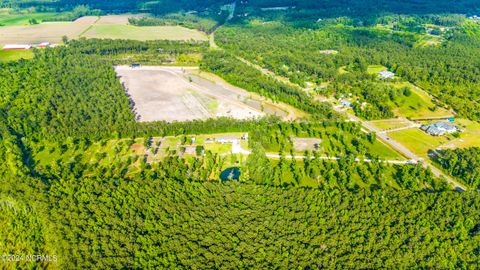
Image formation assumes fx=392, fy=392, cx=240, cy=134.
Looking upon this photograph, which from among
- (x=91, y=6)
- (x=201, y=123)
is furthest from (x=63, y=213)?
(x=91, y=6)

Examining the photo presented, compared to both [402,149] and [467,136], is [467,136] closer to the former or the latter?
[467,136]

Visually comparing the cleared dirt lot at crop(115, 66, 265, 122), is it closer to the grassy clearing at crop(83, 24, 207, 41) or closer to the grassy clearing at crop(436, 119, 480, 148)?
the grassy clearing at crop(83, 24, 207, 41)

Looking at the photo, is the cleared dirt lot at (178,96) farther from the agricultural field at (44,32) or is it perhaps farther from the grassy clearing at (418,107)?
the agricultural field at (44,32)

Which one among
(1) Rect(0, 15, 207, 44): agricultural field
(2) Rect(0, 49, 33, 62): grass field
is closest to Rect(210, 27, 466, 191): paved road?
(1) Rect(0, 15, 207, 44): agricultural field

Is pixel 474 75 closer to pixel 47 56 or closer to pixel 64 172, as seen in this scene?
pixel 64 172

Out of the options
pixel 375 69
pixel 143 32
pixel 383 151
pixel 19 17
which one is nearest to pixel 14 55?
pixel 143 32

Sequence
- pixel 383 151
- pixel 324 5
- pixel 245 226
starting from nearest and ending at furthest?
pixel 245 226
pixel 383 151
pixel 324 5
